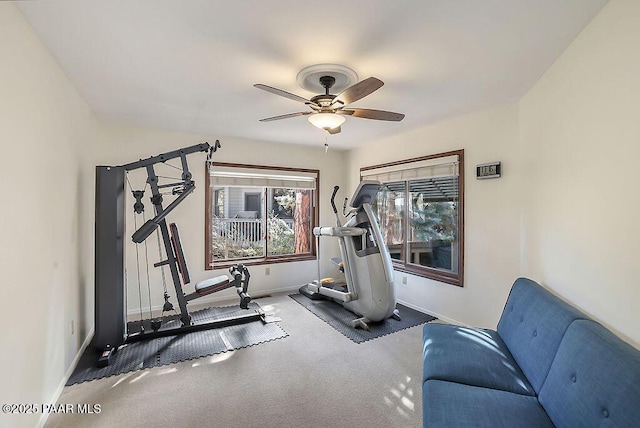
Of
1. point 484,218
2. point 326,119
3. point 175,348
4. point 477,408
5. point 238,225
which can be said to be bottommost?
point 175,348

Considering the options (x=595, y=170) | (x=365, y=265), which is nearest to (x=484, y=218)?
(x=365, y=265)

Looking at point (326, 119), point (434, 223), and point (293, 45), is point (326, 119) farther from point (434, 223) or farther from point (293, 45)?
point (434, 223)

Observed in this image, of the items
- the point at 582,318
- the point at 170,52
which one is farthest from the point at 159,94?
the point at 582,318

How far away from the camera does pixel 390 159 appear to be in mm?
4480

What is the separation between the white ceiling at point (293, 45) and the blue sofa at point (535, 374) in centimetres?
165

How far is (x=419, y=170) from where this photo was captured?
4.01 meters

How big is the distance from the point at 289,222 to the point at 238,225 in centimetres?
90

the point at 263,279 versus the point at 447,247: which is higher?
the point at 447,247

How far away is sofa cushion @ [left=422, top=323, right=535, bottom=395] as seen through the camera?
5.49 feet

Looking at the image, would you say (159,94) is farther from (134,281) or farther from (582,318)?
(582,318)

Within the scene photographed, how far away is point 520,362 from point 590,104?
5.19 feet

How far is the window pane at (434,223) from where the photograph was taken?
146 inches

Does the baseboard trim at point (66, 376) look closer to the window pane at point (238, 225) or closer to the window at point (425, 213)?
the window pane at point (238, 225)

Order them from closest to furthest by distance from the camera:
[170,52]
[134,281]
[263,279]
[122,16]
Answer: [122,16], [170,52], [134,281], [263,279]
